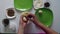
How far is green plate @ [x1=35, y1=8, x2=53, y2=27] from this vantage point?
105cm

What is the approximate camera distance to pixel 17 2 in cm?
102

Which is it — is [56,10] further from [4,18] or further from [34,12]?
[4,18]

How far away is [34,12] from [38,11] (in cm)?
3

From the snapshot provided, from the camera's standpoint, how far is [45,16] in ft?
3.47

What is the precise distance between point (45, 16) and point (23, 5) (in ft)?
0.57

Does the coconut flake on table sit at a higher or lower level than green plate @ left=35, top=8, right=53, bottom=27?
higher

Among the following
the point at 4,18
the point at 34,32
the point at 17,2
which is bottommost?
the point at 34,32

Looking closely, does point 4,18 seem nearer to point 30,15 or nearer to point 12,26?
point 12,26

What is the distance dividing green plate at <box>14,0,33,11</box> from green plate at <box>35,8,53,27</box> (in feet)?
0.28

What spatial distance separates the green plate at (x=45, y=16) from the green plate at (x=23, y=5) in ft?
0.28

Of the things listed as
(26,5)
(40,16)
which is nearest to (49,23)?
(40,16)

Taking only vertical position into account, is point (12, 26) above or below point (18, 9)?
below

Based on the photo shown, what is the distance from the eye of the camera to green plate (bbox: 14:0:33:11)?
1.02 m

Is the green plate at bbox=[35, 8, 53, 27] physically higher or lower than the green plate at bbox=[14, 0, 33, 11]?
lower
